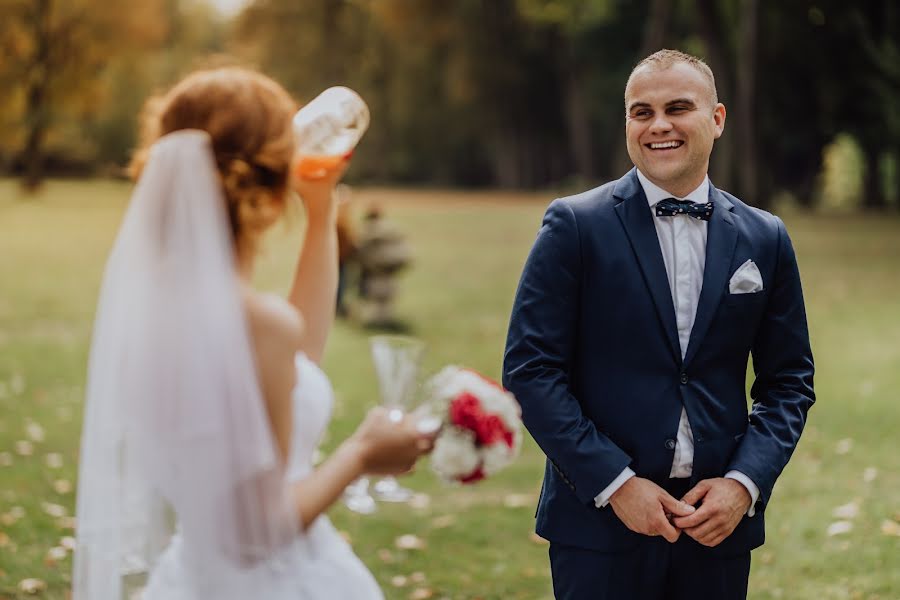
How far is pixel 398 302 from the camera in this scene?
1831 centimetres

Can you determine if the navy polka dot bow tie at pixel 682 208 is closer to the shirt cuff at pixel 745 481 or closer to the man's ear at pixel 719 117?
the man's ear at pixel 719 117

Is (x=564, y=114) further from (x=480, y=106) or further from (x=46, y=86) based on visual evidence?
(x=46, y=86)

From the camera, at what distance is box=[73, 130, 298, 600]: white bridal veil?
92.3 inches

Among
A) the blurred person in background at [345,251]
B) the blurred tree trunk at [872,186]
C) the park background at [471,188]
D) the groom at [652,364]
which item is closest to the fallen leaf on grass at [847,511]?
the park background at [471,188]

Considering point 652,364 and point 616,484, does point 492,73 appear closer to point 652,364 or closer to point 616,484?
point 652,364

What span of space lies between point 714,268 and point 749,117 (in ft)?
85.7

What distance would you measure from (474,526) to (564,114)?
4495 cm

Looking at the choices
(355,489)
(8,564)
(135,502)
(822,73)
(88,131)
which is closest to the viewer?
(135,502)

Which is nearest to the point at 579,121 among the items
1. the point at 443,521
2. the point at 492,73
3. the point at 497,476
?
the point at 492,73

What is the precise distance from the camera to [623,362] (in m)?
3.14

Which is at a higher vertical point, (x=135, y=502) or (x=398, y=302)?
(x=135, y=502)

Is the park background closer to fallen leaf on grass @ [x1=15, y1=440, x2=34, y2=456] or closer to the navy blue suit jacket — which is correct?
fallen leaf on grass @ [x1=15, y1=440, x2=34, y2=456]

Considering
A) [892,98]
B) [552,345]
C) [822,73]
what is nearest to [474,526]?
[552,345]

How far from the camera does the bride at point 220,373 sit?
2352 mm
